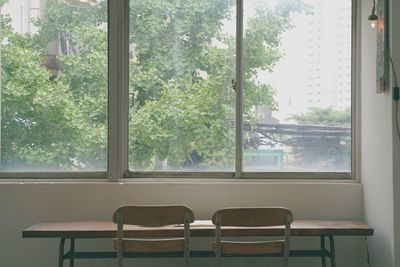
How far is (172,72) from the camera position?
13.3ft

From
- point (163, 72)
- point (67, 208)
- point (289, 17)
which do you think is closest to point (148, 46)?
point (163, 72)

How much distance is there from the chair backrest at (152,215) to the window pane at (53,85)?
1.01m

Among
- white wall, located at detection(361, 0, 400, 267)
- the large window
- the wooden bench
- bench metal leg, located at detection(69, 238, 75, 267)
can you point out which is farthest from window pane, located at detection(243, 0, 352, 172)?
bench metal leg, located at detection(69, 238, 75, 267)

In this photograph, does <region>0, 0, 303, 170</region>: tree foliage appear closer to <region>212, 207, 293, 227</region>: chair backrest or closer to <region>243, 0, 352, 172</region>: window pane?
<region>243, 0, 352, 172</region>: window pane

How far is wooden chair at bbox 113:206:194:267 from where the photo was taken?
10.1 feet

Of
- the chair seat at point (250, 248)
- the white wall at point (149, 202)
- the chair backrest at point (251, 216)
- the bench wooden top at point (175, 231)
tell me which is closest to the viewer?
the chair backrest at point (251, 216)

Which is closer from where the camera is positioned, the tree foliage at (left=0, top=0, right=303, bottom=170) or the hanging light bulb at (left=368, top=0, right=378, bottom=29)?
the hanging light bulb at (left=368, top=0, right=378, bottom=29)

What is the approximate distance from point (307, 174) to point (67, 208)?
72.6 inches

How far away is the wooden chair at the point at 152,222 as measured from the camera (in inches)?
122

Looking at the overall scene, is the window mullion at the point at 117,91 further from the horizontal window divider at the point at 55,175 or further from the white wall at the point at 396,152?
the white wall at the point at 396,152

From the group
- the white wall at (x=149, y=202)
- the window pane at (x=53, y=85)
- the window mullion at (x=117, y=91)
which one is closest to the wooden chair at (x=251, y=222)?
the white wall at (x=149, y=202)

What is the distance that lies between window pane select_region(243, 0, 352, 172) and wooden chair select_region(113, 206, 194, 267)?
1.07 meters

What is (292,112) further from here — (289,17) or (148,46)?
(148,46)

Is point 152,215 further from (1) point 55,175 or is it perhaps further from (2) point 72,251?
(1) point 55,175
